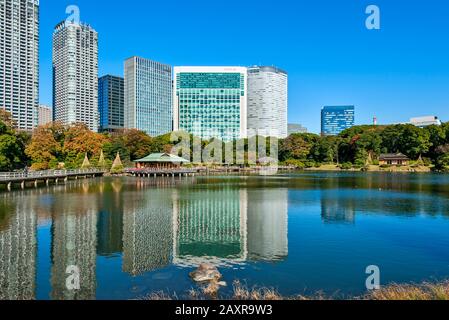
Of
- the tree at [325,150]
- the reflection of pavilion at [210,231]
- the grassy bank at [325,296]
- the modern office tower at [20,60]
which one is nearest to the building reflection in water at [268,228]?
the reflection of pavilion at [210,231]

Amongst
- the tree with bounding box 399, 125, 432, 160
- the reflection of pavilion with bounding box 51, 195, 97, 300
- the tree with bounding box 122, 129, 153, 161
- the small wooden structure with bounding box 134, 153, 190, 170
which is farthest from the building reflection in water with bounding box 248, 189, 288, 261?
the tree with bounding box 399, 125, 432, 160

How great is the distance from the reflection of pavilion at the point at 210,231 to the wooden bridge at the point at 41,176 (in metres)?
22.0

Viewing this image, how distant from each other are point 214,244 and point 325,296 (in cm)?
745

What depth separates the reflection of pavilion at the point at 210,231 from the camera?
14.9m

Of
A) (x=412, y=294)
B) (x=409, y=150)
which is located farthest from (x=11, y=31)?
(x=412, y=294)

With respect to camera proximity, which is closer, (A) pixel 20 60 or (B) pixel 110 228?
(B) pixel 110 228

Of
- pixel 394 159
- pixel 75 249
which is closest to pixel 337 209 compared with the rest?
pixel 75 249

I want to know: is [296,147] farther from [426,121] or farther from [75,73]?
[426,121]

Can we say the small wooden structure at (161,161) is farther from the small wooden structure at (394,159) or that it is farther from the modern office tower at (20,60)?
the modern office tower at (20,60)

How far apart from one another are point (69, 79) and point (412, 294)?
158078 millimetres

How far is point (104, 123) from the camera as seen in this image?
16850 cm

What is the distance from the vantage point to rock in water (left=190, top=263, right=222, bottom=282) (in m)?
11.7

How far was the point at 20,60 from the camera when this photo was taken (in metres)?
117

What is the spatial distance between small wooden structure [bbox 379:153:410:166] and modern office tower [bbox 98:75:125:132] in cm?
12498
